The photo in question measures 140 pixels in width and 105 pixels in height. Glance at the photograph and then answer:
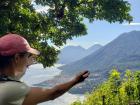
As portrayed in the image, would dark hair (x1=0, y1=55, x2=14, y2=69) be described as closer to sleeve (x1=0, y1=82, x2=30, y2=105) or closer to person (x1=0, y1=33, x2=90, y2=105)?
person (x1=0, y1=33, x2=90, y2=105)

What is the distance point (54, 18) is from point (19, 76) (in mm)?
23636

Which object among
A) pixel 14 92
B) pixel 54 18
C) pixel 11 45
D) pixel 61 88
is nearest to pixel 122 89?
pixel 54 18

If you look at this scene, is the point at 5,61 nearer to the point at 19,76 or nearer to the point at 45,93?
the point at 19,76

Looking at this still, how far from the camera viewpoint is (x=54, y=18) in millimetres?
27328

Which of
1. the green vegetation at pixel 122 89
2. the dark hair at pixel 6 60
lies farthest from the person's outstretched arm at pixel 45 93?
the green vegetation at pixel 122 89

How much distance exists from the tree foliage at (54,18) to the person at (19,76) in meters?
18.3

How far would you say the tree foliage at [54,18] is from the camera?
922 inches

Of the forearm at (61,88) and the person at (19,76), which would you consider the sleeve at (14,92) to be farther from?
the forearm at (61,88)

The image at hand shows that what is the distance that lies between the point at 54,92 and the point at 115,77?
190 feet

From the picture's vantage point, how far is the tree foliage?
23408mm

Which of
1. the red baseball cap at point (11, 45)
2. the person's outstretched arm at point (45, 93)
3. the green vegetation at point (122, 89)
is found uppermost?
the red baseball cap at point (11, 45)

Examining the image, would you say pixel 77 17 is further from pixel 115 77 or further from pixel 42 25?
pixel 115 77

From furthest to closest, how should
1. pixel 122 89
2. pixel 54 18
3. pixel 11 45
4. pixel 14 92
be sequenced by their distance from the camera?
pixel 122 89 < pixel 54 18 < pixel 11 45 < pixel 14 92

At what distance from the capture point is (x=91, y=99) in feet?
269
